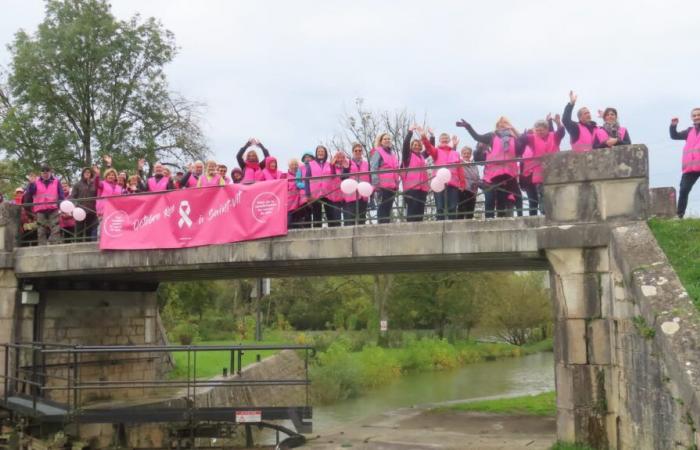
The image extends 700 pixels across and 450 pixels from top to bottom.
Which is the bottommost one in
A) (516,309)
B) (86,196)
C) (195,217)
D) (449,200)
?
(516,309)

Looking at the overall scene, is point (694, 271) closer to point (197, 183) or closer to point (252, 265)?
point (252, 265)

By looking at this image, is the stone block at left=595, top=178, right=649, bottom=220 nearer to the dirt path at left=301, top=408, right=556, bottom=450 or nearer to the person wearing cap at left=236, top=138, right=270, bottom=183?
the dirt path at left=301, top=408, right=556, bottom=450

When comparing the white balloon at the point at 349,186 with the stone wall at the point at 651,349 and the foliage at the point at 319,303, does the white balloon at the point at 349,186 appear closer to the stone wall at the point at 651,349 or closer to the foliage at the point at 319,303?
the stone wall at the point at 651,349

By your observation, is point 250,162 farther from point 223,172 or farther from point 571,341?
point 571,341

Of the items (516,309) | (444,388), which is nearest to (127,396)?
(444,388)

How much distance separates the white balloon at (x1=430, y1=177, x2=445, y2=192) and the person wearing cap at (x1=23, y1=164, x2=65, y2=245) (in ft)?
25.8

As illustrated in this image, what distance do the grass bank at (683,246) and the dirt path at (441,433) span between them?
3.35m

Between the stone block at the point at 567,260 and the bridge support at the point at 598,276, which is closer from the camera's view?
the bridge support at the point at 598,276

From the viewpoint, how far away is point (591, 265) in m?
9.10

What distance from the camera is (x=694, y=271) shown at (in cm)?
782

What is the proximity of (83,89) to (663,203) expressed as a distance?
64.9 ft

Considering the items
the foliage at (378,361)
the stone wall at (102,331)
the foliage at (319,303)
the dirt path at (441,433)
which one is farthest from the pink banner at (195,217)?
the foliage at (319,303)

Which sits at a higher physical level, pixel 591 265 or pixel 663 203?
pixel 663 203

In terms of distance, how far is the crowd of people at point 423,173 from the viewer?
10.1m
